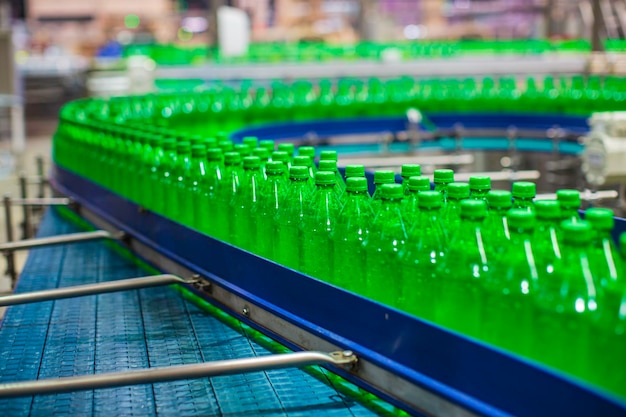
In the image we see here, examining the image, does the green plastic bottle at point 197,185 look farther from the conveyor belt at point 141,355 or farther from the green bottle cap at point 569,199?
the green bottle cap at point 569,199

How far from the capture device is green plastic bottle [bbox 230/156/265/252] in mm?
2203

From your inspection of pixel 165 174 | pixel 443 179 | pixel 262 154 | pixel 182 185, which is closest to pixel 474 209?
pixel 443 179

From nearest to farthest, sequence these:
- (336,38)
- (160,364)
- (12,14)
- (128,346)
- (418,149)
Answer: (160,364) < (128,346) < (418,149) < (336,38) < (12,14)

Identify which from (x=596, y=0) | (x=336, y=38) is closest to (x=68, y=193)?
(x=596, y=0)

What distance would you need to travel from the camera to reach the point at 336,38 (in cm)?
1555

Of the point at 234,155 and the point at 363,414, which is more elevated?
the point at 234,155

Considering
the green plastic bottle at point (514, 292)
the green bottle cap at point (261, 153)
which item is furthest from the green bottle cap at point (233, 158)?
the green plastic bottle at point (514, 292)

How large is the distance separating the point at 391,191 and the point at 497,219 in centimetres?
24

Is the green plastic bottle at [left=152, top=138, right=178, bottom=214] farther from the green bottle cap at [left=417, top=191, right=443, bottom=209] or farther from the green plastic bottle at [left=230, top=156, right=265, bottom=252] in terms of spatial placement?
the green bottle cap at [left=417, top=191, right=443, bottom=209]

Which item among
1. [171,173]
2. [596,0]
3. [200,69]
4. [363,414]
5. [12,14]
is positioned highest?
[12,14]

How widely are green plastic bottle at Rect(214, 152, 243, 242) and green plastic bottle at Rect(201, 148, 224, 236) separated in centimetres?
2

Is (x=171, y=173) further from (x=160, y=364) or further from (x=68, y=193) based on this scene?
(x=68, y=193)

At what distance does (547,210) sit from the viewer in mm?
1419

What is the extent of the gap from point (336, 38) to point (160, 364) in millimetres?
14146
